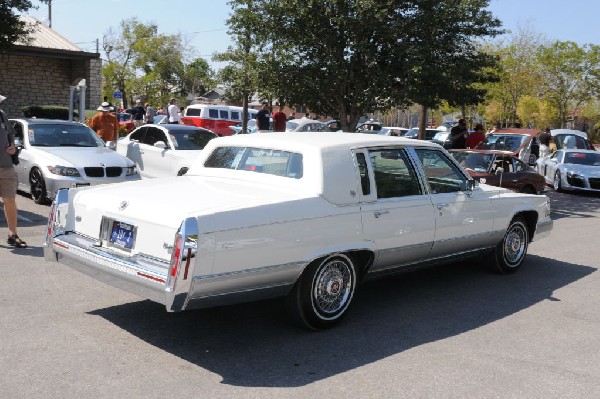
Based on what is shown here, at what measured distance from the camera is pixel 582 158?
18859 mm

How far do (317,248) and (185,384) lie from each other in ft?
4.86

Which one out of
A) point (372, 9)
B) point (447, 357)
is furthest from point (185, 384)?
point (372, 9)

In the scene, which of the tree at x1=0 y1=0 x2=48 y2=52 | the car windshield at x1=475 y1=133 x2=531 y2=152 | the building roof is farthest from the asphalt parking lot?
the building roof

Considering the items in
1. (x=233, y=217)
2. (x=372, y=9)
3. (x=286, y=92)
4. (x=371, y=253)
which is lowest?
(x=371, y=253)

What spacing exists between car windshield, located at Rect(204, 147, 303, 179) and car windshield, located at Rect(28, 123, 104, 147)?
642 centimetres

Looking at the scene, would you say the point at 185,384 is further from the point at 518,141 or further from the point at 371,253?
the point at 518,141

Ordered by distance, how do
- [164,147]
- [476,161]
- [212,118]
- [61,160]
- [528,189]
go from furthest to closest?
1. [212,118]
2. [528,189]
3. [164,147]
4. [476,161]
5. [61,160]

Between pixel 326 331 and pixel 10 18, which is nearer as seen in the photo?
pixel 326 331

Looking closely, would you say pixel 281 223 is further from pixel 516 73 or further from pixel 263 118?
pixel 516 73

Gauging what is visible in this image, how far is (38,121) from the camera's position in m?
12.1

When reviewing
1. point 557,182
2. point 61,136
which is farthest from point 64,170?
point 557,182

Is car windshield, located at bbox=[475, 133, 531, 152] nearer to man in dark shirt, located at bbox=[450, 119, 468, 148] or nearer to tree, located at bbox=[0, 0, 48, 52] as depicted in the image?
man in dark shirt, located at bbox=[450, 119, 468, 148]

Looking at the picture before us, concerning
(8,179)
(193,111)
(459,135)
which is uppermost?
(193,111)

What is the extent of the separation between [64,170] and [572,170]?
13.6 metres
